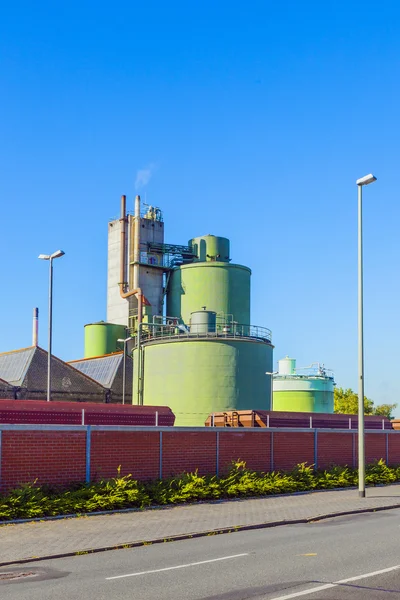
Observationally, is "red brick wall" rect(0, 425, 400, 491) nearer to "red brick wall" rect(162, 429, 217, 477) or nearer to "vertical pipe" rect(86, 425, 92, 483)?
"red brick wall" rect(162, 429, 217, 477)

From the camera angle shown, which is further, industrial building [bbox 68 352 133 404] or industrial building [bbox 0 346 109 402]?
industrial building [bbox 68 352 133 404]

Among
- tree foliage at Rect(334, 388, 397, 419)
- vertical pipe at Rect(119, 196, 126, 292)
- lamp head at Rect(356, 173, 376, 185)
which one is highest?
vertical pipe at Rect(119, 196, 126, 292)

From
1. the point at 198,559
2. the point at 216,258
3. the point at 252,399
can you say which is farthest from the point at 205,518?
the point at 216,258

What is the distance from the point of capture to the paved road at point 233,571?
10797 mm

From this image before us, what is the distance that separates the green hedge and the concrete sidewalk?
0.61 m

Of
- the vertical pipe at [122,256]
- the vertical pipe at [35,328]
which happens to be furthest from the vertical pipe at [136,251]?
the vertical pipe at [35,328]

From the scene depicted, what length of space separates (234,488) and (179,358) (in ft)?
85.7

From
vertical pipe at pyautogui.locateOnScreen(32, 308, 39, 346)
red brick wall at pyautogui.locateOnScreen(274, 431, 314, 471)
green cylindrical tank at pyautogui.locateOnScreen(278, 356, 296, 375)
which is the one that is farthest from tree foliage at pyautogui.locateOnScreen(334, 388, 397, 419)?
red brick wall at pyautogui.locateOnScreen(274, 431, 314, 471)

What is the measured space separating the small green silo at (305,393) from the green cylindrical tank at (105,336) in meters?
16.8

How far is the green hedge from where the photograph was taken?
2030cm

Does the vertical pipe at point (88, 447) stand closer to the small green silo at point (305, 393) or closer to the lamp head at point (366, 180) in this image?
the lamp head at point (366, 180)

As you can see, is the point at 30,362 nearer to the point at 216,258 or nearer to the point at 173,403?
the point at 173,403

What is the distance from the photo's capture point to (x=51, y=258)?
3603 centimetres

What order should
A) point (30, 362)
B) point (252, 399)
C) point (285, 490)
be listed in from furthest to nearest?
point (30, 362), point (252, 399), point (285, 490)
